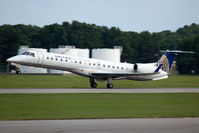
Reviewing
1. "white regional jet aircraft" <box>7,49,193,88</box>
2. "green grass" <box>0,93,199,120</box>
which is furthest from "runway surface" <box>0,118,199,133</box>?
"white regional jet aircraft" <box>7,49,193,88</box>

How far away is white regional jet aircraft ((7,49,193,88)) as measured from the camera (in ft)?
116

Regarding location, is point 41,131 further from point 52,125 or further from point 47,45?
point 47,45

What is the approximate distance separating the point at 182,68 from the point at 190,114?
77292 millimetres

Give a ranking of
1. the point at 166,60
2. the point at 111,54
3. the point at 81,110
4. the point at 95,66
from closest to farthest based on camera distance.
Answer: the point at 81,110
the point at 95,66
the point at 166,60
the point at 111,54

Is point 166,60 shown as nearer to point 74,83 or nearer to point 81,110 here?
point 74,83

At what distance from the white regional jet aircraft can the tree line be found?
2061 inches

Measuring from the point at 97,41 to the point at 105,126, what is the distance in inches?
4550

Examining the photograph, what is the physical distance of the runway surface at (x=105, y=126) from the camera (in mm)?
12772

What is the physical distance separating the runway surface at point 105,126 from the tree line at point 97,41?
3072 inches

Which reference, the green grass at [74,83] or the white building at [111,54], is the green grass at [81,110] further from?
the white building at [111,54]

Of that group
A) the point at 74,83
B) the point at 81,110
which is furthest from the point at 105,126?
the point at 74,83

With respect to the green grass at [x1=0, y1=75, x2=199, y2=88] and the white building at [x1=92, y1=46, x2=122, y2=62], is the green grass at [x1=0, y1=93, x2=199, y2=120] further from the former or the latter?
the white building at [x1=92, y1=46, x2=122, y2=62]

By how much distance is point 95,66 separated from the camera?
3719 centimetres

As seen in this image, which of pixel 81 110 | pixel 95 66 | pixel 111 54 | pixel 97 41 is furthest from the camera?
pixel 97 41
